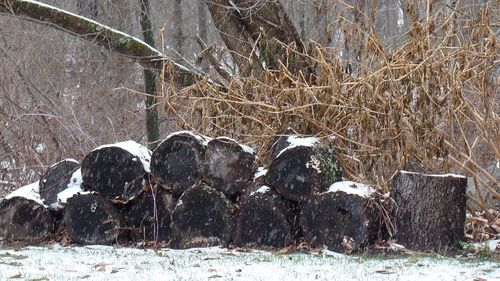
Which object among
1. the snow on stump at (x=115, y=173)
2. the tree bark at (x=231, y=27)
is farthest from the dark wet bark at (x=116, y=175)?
the tree bark at (x=231, y=27)

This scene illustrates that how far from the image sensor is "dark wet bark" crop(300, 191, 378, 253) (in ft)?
24.0

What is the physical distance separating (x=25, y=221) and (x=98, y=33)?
13.2ft

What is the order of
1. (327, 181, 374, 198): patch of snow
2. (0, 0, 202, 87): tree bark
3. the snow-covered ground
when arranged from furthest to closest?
(0, 0, 202, 87): tree bark, (327, 181, 374, 198): patch of snow, the snow-covered ground

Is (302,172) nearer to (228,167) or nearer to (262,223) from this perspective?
(262,223)

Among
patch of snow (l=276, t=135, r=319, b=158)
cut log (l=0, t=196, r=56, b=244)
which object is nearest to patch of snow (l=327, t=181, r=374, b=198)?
patch of snow (l=276, t=135, r=319, b=158)

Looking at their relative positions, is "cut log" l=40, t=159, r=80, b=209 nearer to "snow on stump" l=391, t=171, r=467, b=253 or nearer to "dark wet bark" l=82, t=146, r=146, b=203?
"dark wet bark" l=82, t=146, r=146, b=203

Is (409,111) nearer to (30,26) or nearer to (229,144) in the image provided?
(229,144)

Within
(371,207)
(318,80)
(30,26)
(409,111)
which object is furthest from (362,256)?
(30,26)

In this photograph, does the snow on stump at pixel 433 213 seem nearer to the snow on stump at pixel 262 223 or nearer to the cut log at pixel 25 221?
the snow on stump at pixel 262 223

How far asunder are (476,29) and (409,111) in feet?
3.51

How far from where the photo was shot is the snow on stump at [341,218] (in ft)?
24.0

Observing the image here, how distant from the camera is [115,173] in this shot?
8008 millimetres

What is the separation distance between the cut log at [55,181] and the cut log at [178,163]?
0.96 metres

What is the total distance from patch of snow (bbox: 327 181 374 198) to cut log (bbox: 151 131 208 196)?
127cm
